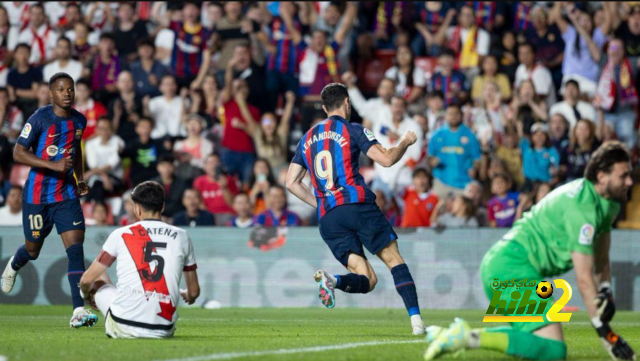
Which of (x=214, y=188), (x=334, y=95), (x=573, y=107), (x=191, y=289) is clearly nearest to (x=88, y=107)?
(x=214, y=188)

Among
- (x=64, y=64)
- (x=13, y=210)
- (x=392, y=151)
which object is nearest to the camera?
(x=392, y=151)

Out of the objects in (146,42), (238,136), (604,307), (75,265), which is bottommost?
(75,265)

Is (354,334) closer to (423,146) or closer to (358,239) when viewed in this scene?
(358,239)

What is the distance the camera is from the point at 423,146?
17156 mm

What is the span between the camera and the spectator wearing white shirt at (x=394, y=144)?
16859mm

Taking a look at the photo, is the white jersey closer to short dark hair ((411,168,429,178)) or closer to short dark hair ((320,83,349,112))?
short dark hair ((320,83,349,112))

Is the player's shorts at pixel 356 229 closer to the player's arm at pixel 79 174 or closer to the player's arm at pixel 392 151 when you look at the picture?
the player's arm at pixel 392 151

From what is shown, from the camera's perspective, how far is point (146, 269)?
7.60 metres

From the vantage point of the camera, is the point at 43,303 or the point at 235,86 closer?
the point at 43,303

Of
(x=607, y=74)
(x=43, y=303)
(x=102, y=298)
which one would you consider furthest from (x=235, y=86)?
(x=102, y=298)

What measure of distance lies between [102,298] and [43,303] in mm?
7465

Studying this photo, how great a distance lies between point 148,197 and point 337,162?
7.21 feet

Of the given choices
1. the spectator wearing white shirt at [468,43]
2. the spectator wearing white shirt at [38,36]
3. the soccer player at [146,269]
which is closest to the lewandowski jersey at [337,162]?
the soccer player at [146,269]

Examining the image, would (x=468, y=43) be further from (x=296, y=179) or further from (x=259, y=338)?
(x=259, y=338)
